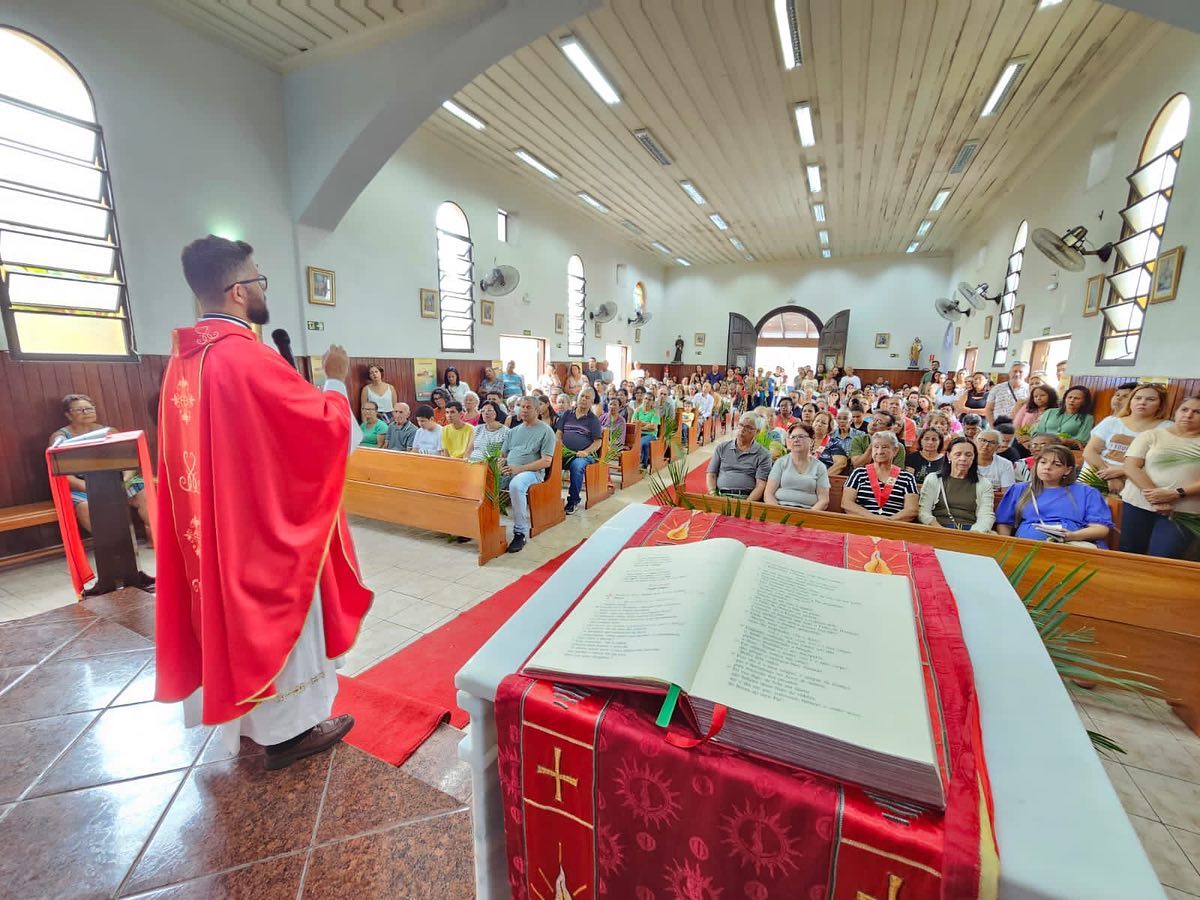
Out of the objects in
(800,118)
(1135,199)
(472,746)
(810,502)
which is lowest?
(810,502)

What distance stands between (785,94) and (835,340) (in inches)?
471

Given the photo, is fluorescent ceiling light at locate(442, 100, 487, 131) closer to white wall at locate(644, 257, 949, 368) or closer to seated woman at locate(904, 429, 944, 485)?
seated woman at locate(904, 429, 944, 485)

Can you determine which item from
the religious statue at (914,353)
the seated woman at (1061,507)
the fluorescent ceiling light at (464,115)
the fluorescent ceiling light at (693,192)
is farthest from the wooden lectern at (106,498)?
the religious statue at (914,353)

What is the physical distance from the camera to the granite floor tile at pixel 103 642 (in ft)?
6.62

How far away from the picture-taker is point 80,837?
4.23 ft

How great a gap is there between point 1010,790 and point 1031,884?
0.09 m

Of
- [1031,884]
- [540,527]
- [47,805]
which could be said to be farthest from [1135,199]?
[47,805]

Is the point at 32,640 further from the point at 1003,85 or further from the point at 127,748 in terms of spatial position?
the point at 1003,85

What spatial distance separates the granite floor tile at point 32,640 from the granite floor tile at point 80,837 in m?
0.92

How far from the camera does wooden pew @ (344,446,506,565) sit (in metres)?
4.02

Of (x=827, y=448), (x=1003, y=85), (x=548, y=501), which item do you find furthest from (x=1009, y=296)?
(x=548, y=501)

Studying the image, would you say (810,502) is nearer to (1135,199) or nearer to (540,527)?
(540,527)

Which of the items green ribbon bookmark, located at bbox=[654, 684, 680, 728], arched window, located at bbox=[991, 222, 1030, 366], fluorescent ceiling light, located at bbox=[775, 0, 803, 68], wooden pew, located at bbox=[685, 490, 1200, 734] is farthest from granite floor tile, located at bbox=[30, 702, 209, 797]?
arched window, located at bbox=[991, 222, 1030, 366]

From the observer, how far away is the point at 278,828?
1.34 meters
